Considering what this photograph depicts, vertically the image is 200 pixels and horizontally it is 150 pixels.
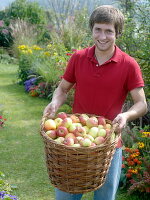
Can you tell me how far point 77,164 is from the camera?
1923 mm

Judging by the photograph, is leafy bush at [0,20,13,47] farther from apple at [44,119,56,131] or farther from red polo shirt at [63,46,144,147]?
apple at [44,119,56,131]

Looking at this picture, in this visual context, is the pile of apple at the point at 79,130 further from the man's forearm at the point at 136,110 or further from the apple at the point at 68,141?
the man's forearm at the point at 136,110

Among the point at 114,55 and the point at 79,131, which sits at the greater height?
the point at 114,55

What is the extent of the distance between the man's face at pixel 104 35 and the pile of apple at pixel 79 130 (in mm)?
459

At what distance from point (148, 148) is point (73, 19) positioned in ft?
30.0

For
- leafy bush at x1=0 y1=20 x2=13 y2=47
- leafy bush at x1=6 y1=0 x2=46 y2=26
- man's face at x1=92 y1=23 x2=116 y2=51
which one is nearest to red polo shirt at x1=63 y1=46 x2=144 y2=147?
man's face at x1=92 y1=23 x2=116 y2=51

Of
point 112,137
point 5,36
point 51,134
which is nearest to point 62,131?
point 51,134

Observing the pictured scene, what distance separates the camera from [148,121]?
5094 mm

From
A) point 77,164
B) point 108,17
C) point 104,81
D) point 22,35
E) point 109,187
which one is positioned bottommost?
point 22,35

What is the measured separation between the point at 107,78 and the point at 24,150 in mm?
2964

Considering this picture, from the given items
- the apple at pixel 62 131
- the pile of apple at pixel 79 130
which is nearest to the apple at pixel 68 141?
the pile of apple at pixel 79 130

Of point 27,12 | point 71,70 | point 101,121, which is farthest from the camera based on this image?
point 27,12

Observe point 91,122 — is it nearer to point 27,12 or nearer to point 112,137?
point 112,137

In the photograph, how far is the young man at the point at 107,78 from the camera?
7.25ft
